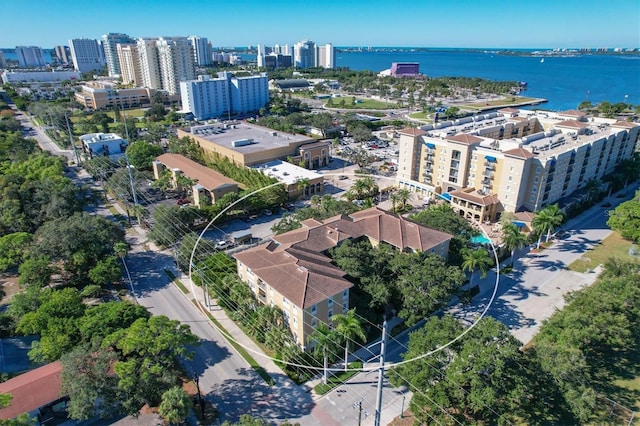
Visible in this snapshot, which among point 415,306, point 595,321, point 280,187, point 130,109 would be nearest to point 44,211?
point 280,187

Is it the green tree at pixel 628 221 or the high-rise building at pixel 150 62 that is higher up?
the high-rise building at pixel 150 62

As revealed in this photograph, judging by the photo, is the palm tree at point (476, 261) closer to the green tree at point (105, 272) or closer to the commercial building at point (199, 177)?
the green tree at point (105, 272)

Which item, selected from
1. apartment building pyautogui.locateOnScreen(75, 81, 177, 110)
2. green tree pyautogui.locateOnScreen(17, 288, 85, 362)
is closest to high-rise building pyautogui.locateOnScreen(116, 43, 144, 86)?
apartment building pyautogui.locateOnScreen(75, 81, 177, 110)

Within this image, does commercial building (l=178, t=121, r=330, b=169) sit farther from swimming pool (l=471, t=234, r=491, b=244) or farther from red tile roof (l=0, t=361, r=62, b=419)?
red tile roof (l=0, t=361, r=62, b=419)

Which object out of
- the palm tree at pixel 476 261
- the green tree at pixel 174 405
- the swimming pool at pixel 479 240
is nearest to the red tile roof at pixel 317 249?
the palm tree at pixel 476 261

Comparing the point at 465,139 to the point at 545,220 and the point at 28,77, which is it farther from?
the point at 28,77

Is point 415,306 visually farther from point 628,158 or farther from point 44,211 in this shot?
point 628,158

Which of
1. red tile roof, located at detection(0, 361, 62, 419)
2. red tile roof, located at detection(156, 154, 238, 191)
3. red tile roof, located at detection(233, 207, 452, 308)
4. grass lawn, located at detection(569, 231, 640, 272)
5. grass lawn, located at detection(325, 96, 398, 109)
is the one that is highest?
grass lawn, located at detection(325, 96, 398, 109)
